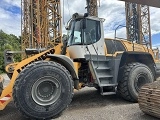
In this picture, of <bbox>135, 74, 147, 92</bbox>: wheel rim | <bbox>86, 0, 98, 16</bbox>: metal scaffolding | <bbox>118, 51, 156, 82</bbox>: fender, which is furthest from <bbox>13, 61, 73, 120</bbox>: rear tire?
<bbox>86, 0, 98, 16</bbox>: metal scaffolding

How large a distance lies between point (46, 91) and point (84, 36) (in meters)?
1.93

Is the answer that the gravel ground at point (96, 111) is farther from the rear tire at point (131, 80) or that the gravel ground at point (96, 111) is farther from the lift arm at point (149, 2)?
the lift arm at point (149, 2)

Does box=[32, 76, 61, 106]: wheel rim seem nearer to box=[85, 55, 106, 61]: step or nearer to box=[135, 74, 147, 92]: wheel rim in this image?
box=[85, 55, 106, 61]: step

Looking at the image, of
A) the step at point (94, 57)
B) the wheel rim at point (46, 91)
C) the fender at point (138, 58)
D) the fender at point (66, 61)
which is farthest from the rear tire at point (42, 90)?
the fender at point (138, 58)

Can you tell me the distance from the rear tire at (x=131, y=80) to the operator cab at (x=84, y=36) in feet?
2.98

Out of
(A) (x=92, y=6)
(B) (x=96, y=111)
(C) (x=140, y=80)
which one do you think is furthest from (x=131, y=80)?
(A) (x=92, y=6)

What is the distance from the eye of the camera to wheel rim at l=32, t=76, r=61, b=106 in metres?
4.70

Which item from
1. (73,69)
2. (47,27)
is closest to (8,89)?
(73,69)

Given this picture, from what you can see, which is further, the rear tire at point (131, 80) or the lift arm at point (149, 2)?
the rear tire at point (131, 80)

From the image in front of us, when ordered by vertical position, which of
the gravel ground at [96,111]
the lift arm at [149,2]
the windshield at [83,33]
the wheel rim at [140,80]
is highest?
the lift arm at [149,2]

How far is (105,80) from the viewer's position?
6.07 metres

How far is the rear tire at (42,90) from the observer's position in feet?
14.8

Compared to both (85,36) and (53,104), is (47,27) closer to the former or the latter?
(85,36)

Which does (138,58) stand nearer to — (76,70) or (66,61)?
(76,70)
